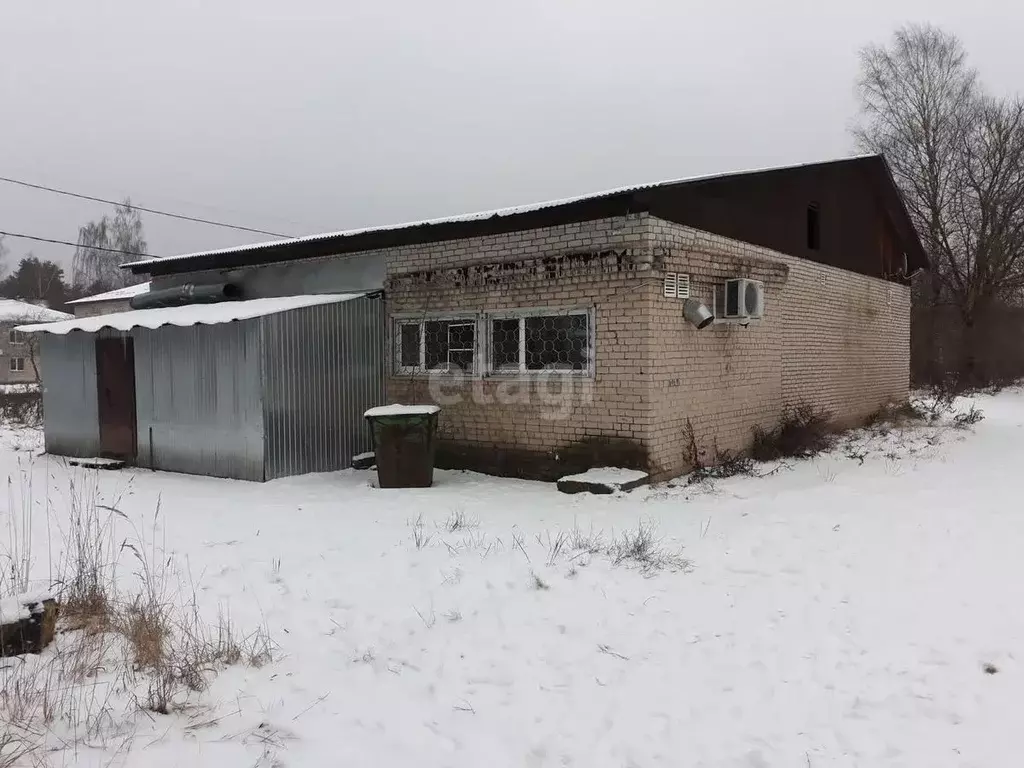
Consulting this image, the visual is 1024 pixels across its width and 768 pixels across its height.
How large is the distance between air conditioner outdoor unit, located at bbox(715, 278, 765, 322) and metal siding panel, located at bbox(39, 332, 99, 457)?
8.98 metres

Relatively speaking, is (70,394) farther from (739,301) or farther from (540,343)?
(739,301)

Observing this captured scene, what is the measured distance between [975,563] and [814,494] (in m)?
2.32

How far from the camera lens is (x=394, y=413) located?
784 cm

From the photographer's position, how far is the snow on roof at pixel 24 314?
125 feet

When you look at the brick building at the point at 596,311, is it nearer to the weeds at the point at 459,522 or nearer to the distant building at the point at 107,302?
the weeds at the point at 459,522

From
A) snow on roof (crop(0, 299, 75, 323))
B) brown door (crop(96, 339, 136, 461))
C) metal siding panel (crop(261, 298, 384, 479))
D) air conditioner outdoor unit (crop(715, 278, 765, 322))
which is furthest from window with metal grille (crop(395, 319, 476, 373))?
snow on roof (crop(0, 299, 75, 323))

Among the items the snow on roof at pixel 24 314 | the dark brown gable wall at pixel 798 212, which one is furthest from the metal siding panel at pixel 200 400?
the snow on roof at pixel 24 314

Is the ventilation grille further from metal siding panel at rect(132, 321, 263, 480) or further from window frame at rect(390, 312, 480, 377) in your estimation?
metal siding panel at rect(132, 321, 263, 480)

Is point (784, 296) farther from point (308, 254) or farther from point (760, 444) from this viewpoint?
point (308, 254)

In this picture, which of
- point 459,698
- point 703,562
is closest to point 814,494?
point 703,562

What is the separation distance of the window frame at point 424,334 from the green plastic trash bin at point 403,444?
1.22m

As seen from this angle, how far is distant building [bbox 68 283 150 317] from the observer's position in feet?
102

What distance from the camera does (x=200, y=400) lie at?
8.91m

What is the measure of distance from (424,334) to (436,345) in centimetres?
24
